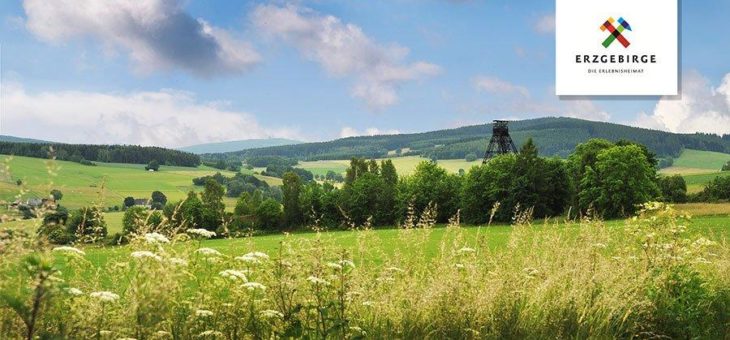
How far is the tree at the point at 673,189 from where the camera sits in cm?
9075

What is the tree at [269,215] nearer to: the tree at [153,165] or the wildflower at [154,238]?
the wildflower at [154,238]

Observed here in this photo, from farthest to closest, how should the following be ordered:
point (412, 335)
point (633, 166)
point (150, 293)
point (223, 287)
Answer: point (633, 166) → point (412, 335) → point (223, 287) → point (150, 293)

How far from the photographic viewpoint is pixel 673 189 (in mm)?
93375

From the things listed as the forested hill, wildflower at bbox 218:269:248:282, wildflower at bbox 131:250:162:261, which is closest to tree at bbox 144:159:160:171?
the forested hill

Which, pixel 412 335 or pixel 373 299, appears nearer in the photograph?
pixel 412 335

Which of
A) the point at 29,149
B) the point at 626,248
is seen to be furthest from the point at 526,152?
the point at 29,149

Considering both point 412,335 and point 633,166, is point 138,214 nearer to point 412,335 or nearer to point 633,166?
point 412,335

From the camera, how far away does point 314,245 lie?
25.7ft

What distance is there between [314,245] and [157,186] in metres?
155

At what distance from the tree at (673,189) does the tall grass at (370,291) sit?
281ft

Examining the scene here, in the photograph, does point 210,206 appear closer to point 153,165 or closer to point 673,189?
point 673,189

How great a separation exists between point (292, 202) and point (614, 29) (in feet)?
228

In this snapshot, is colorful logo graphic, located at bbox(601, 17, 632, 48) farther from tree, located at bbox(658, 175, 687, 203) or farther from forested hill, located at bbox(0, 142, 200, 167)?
forested hill, located at bbox(0, 142, 200, 167)

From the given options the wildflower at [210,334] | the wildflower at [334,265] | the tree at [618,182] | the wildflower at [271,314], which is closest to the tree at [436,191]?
the tree at [618,182]
